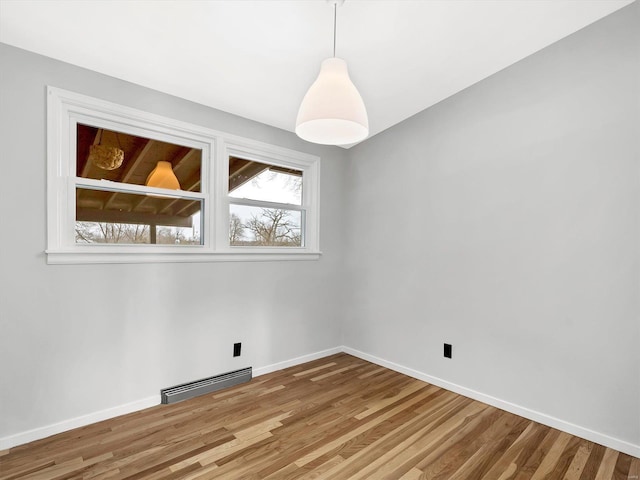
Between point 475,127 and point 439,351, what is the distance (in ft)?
6.56

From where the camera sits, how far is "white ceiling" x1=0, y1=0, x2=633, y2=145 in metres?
1.93

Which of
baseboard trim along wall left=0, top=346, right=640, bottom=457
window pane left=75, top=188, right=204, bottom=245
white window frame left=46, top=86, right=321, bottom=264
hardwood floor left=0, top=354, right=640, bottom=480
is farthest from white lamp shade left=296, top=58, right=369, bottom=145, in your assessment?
baseboard trim along wall left=0, top=346, right=640, bottom=457

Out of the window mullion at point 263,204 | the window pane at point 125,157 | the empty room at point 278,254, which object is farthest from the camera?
the window mullion at point 263,204

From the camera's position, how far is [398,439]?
87.7 inches

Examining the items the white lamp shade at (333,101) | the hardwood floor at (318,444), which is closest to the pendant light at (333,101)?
the white lamp shade at (333,101)

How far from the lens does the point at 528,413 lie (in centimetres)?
250

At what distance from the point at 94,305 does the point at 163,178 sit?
106 centimetres

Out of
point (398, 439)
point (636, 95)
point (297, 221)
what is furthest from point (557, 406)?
point (297, 221)

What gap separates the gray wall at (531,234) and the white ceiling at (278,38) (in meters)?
0.32

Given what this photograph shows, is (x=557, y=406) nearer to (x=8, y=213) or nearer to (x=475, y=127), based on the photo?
(x=475, y=127)

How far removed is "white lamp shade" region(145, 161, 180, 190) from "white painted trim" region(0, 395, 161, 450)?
164cm

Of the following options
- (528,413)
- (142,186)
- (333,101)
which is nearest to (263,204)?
(142,186)

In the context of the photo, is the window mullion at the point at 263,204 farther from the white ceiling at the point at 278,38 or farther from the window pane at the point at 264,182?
the white ceiling at the point at 278,38

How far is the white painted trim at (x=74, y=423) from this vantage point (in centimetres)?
204
